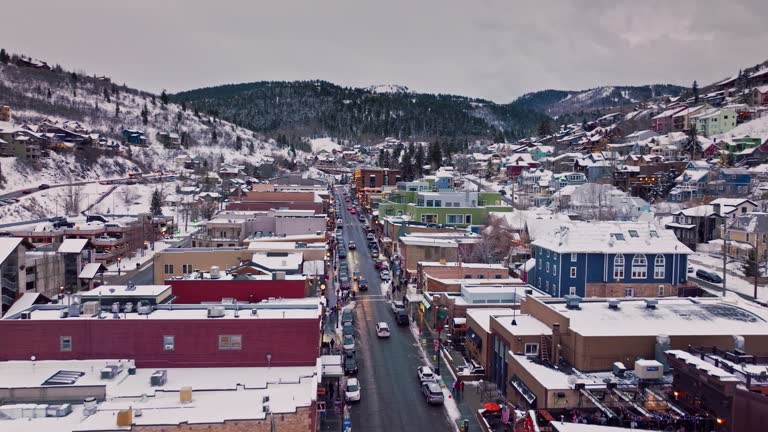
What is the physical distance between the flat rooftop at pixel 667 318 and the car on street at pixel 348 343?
402 inches

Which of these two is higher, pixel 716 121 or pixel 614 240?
pixel 716 121

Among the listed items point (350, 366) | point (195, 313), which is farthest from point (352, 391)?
point (195, 313)

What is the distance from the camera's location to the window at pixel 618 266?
124 ft

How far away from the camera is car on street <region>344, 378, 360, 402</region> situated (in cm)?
2569

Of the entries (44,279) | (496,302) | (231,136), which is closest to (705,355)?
(496,302)

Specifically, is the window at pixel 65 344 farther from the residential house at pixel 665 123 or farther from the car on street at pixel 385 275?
the residential house at pixel 665 123

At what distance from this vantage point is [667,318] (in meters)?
25.7

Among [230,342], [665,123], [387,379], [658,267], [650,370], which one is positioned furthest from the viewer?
[665,123]

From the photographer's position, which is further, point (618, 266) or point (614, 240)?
point (614, 240)

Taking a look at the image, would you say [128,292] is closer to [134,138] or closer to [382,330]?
Result: [382,330]

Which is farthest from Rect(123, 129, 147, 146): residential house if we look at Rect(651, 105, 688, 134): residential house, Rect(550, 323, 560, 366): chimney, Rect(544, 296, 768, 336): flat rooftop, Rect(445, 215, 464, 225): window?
Rect(550, 323, 560, 366): chimney

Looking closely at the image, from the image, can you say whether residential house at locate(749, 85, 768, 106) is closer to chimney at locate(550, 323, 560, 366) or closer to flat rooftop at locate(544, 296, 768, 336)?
flat rooftop at locate(544, 296, 768, 336)

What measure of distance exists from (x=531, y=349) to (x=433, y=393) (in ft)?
14.8

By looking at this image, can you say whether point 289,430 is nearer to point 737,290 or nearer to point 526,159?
point 737,290
